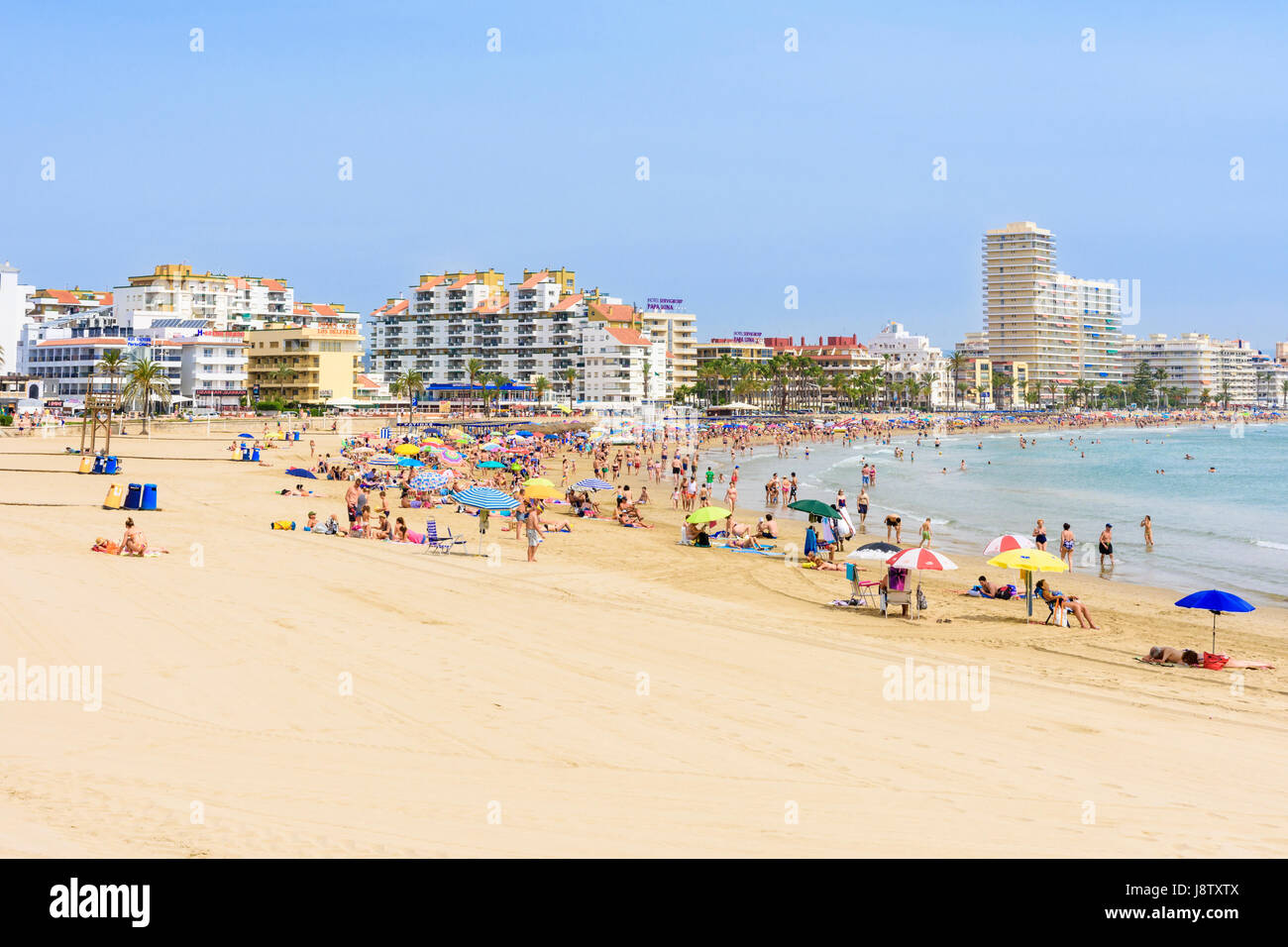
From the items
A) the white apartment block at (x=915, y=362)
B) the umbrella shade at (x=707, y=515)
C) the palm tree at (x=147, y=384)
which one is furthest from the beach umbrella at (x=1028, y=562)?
the white apartment block at (x=915, y=362)

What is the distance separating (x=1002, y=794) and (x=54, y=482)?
100 feet

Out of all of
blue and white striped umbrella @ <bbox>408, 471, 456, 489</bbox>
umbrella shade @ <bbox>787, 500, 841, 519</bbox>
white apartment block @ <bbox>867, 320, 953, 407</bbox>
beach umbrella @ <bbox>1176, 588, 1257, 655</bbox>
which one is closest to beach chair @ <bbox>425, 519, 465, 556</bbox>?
umbrella shade @ <bbox>787, 500, 841, 519</bbox>

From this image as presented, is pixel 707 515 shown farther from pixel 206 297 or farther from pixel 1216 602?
pixel 206 297

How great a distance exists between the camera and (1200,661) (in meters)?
13.0

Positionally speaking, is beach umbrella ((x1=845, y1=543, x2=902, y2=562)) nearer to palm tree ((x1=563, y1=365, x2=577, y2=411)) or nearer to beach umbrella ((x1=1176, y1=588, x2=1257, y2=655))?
beach umbrella ((x1=1176, y1=588, x2=1257, y2=655))

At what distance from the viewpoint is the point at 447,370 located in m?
131

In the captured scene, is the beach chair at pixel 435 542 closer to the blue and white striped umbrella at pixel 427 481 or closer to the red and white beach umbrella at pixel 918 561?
the blue and white striped umbrella at pixel 427 481

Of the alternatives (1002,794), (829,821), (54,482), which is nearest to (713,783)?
(829,821)

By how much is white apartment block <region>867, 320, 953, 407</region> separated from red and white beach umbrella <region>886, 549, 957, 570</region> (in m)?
164

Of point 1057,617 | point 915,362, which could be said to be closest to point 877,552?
point 1057,617

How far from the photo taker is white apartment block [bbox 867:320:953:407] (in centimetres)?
17888

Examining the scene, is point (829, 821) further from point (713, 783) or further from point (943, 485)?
point (943, 485)

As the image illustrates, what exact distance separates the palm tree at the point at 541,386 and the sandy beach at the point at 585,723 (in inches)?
3944

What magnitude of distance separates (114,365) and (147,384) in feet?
20.2
